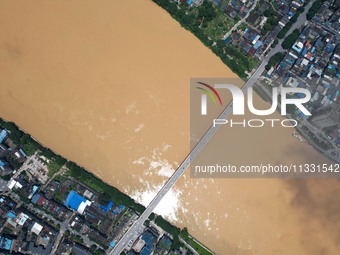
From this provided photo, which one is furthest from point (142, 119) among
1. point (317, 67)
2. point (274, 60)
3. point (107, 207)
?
point (317, 67)

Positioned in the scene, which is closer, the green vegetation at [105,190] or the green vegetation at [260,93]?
the green vegetation at [105,190]

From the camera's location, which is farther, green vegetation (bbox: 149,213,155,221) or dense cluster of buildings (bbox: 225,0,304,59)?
dense cluster of buildings (bbox: 225,0,304,59)

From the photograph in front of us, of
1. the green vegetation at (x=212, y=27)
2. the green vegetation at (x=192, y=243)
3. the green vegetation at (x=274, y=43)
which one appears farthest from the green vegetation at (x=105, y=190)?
the green vegetation at (x=274, y=43)

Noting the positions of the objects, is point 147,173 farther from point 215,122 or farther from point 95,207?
point 215,122

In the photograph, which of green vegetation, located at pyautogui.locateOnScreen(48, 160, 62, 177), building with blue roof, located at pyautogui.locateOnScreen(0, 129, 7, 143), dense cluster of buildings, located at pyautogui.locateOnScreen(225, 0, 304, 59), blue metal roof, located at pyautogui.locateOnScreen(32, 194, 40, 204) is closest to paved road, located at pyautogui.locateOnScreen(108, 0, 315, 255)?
dense cluster of buildings, located at pyautogui.locateOnScreen(225, 0, 304, 59)

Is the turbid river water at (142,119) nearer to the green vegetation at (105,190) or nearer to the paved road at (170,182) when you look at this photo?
the paved road at (170,182)

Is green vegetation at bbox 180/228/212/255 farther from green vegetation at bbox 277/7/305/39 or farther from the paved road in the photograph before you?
green vegetation at bbox 277/7/305/39
